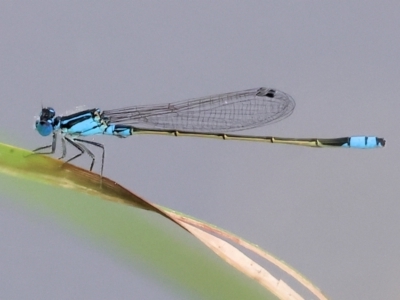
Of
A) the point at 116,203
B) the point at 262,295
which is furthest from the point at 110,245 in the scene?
the point at 262,295

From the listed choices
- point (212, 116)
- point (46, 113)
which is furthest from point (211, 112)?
point (46, 113)

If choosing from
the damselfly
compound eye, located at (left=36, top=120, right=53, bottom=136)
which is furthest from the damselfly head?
the damselfly

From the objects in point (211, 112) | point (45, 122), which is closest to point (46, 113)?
point (45, 122)

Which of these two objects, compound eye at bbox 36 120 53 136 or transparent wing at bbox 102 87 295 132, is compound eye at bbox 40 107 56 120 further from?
transparent wing at bbox 102 87 295 132

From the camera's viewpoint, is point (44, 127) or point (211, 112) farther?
point (211, 112)

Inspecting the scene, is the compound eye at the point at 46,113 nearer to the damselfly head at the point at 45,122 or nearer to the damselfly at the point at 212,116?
the damselfly head at the point at 45,122

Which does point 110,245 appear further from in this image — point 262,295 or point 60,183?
point 262,295

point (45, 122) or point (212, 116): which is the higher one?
point (212, 116)

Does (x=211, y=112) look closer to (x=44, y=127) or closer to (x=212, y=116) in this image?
(x=212, y=116)
